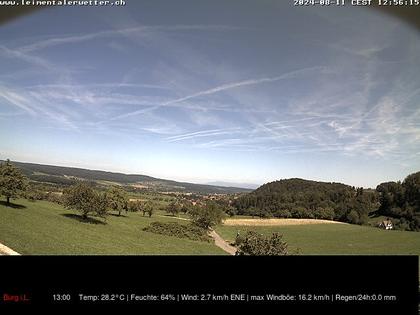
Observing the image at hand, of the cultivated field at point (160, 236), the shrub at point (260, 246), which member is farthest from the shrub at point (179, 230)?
the shrub at point (260, 246)

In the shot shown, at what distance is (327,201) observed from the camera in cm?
688

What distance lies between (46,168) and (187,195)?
2869 millimetres

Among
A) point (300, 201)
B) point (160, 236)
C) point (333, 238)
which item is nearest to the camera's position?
point (300, 201)

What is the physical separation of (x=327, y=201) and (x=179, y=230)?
5.41m

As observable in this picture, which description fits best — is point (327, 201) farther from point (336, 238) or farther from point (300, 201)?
point (336, 238)

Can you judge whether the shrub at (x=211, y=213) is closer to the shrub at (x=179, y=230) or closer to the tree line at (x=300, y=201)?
the tree line at (x=300, y=201)

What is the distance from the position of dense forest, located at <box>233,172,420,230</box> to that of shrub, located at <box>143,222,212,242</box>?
4.01 meters

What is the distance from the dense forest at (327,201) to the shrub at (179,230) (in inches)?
158

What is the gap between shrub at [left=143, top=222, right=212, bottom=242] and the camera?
991 centimetres

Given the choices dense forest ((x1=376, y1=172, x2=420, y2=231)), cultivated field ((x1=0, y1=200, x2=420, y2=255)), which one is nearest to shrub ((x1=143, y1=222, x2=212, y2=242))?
cultivated field ((x1=0, y1=200, x2=420, y2=255))
